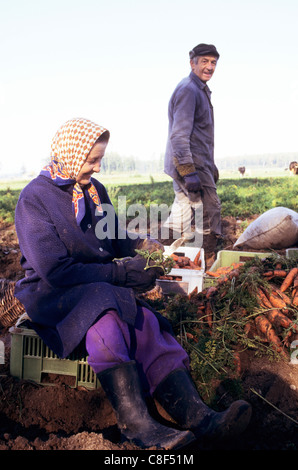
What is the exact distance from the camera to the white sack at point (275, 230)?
16.0 ft

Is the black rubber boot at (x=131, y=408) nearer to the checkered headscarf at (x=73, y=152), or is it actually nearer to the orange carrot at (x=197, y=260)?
the checkered headscarf at (x=73, y=152)

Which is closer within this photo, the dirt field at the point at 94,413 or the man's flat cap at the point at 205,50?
the dirt field at the point at 94,413

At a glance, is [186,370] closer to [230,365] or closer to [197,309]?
[230,365]

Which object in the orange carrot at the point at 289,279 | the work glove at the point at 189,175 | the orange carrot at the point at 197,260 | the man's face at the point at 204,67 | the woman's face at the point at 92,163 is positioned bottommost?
the orange carrot at the point at 197,260

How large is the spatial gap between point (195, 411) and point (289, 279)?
1.52 m

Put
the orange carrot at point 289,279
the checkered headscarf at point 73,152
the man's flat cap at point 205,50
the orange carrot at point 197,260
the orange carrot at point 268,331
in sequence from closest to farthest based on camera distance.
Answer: the checkered headscarf at point 73,152
the orange carrot at point 268,331
the orange carrot at point 289,279
the orange carrot at point 197,260
the man's flat cap at point 205,50

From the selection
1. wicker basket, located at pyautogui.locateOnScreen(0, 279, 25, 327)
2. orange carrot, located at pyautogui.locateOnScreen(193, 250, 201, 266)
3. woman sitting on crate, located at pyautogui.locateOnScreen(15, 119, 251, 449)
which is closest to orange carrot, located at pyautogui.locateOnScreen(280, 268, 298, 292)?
woman sitting on crate, located at pyautogui.locateOnScreen(15, 119, 251, 449)

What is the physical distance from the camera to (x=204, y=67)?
519 centimetres

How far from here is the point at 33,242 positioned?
2236 mm

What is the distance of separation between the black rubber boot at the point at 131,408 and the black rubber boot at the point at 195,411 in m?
0.15

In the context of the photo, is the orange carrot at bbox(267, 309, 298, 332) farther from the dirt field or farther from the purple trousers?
the purple trousers

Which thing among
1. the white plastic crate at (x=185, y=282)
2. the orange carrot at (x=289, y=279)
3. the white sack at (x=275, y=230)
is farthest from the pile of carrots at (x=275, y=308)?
the white sack at (x=275, y=230)

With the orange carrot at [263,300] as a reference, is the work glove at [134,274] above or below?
above

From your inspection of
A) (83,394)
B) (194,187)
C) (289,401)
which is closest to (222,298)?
(289,401)
